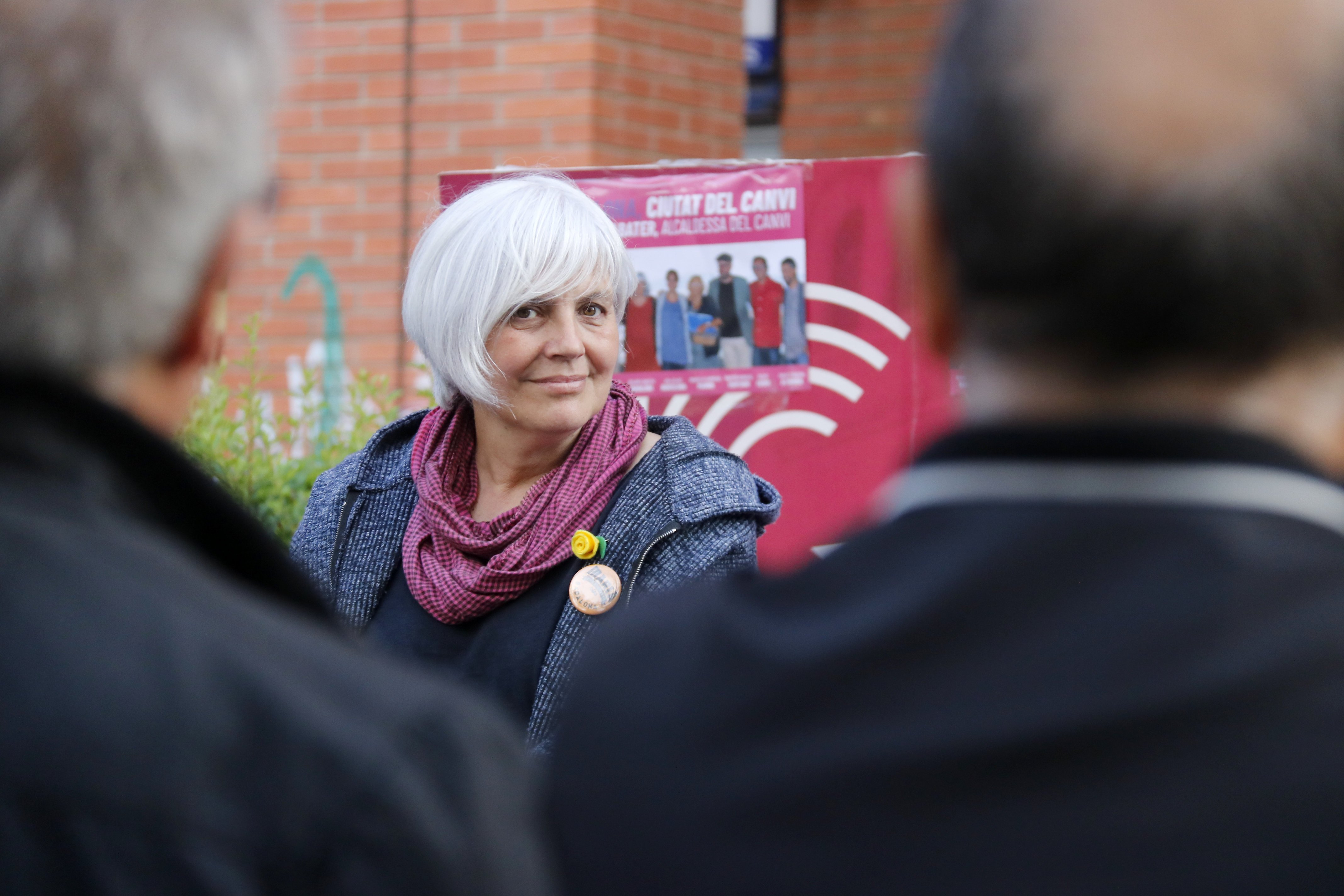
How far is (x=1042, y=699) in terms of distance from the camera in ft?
2.67

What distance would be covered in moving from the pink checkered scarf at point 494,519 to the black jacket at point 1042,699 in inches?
69.7

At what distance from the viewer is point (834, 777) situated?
0.84 m

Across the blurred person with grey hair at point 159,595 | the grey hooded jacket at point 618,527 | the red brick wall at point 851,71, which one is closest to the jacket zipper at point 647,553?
the grey hooded jacket at point 618,527

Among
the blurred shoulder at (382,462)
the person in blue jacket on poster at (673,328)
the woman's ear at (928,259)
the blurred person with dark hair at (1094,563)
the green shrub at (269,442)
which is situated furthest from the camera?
the green shrub at (269,442)

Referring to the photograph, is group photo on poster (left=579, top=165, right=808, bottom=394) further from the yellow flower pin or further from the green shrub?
the yellow flower pin

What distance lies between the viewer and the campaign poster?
3.51 m

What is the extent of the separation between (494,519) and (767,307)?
106cm

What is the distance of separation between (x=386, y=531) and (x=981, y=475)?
212cm

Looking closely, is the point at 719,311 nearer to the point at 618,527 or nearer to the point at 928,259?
the point at 618,527

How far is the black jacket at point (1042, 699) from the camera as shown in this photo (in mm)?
802

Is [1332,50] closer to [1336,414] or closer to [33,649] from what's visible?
[1336,414]

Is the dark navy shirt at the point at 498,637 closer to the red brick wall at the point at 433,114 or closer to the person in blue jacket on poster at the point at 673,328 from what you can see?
the person in blue jacket on poster at the point at 673,328

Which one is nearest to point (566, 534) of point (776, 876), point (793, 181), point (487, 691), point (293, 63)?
point (487, 691)

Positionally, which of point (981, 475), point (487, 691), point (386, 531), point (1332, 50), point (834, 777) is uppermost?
point (1332, 50)
